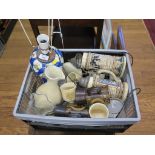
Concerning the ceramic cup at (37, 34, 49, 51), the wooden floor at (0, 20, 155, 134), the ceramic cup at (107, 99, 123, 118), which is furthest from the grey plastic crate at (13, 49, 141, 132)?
the wooden floor at (0, 20, 155, 134)

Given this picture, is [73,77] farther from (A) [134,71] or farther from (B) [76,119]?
(A) [134,71]

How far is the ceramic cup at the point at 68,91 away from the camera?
2.27 ft

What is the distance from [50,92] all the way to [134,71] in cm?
95

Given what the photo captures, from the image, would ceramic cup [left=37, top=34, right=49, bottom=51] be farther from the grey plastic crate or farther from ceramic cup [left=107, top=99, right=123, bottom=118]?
ceramic cup [left=107, top=99, right=123, bottom=118]

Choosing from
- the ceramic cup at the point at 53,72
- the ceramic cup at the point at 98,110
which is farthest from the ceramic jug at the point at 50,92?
the ceramic cup at the point at 98,110

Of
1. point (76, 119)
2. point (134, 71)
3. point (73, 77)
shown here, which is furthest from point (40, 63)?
point (134, 71)

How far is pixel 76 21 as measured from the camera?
3.46 ft

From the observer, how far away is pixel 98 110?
2.33 ft

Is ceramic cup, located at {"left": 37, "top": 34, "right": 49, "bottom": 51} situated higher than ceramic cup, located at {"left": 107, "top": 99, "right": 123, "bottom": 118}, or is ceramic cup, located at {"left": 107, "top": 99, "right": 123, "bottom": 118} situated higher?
ceramic cup, located at {"left": 37, "top": 34, "right": 49, "bottom": 51}

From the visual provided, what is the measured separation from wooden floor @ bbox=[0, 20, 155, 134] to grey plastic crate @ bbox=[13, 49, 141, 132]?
1.67ft

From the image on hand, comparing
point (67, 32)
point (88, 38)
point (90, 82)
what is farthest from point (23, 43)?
point (90, 82)

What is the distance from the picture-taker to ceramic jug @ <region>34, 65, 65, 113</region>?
692 millimetres

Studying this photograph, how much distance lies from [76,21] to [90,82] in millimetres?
465
